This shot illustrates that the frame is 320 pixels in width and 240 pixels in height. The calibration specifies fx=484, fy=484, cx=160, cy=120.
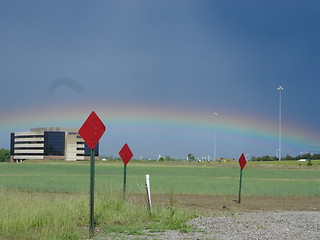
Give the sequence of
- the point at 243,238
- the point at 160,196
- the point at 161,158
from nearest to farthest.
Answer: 1. the point at 243,238
2. the point at 160,196
3. the point at 161,158

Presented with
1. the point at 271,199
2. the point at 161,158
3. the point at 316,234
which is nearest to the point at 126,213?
the point at 316,234

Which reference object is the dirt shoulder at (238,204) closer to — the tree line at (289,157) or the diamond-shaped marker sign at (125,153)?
the diamond-shaped marker sign at (125,153)

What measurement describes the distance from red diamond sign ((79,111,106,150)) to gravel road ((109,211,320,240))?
2964 millimetres

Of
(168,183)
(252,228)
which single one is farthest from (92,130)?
(168,183)

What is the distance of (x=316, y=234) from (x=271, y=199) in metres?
13.0

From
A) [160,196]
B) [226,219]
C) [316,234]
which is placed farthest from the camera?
[160,196]

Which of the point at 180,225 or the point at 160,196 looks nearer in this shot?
the point at 180,225

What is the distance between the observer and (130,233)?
13.9 metres

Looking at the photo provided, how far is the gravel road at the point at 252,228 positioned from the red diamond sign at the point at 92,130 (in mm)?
2964

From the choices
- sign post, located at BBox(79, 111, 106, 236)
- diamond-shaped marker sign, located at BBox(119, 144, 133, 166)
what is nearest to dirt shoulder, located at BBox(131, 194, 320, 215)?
diamond-shaped marker sign, located at BBox(119, 144, 133, 166)

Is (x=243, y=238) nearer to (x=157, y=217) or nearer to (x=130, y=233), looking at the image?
(x=130, y=233)

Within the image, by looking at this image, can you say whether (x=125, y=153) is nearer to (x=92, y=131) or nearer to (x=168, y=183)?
(x=92, y=131)

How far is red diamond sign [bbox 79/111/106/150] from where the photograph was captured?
46.6 feet

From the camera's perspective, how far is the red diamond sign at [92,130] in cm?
1420
